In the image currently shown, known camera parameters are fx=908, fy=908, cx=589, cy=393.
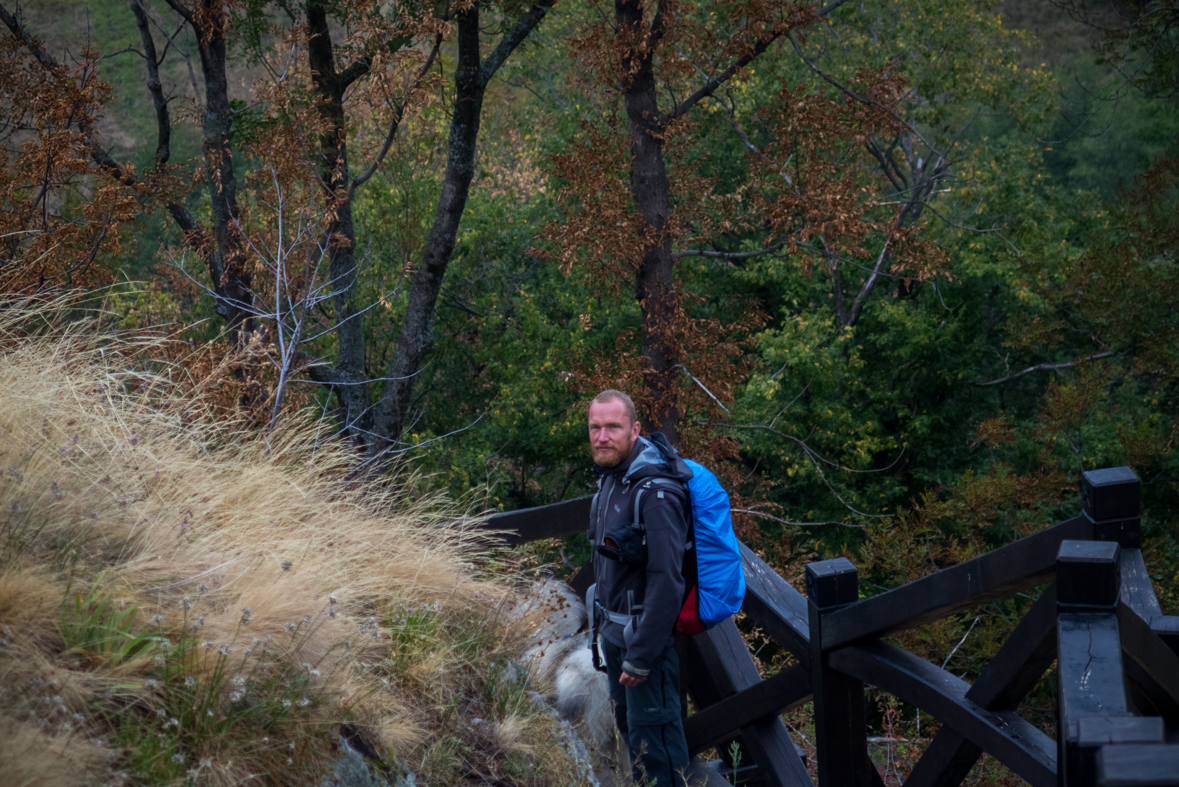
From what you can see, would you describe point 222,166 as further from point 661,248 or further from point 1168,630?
point 1168,630

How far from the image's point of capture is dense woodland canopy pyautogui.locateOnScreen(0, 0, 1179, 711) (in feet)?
28.5

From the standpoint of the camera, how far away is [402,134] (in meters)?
19.0

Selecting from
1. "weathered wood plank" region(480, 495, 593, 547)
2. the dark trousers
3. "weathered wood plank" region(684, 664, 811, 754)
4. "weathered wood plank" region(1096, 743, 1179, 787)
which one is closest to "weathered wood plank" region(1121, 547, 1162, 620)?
"weathered wood plank" region(1096, 743, 1179, 787)

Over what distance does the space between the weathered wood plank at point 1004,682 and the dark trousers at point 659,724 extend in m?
0.96

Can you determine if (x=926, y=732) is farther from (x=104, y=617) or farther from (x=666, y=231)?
(x=104, y=617)

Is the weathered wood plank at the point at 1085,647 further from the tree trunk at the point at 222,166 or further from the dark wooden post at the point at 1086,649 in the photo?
the tree trunk at the point at 222,166

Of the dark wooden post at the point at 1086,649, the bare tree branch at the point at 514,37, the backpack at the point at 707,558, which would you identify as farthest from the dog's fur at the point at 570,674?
the bare tree branch at the point at 514,37

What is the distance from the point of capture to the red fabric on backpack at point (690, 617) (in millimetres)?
3432

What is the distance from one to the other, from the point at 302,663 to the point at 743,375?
8452 mm

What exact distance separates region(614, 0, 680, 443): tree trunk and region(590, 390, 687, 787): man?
22.1 ft

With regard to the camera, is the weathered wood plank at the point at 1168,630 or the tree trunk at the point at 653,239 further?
the tree trunk at the point at 653,239

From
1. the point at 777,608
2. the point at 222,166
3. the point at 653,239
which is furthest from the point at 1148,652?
the point at 222,166

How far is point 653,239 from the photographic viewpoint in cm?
1008

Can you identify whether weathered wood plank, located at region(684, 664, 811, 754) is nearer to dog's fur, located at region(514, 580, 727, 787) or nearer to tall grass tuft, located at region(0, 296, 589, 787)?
dog's fur, located at region(514, 580, 727, 787)
